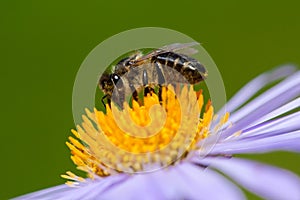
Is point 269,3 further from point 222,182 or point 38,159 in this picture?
point 222,182

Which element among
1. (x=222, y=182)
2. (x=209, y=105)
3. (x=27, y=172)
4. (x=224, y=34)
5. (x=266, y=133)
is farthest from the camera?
(x=224, y=34)

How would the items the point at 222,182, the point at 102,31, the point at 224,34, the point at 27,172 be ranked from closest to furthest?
the point at 222,182
the point at 27,172
the point at 224,34
the point at 102,31

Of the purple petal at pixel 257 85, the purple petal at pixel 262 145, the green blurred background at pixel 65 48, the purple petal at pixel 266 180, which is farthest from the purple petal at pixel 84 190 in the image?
the green blurred background at pixel 65 48

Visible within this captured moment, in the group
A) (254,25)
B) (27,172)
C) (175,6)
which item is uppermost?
(175,6)

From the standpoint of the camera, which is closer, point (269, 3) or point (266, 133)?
point (266, 133)

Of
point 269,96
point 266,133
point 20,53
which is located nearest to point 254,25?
point 20,53

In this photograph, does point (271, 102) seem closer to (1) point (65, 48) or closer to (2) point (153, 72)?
(2) point (153, 72)

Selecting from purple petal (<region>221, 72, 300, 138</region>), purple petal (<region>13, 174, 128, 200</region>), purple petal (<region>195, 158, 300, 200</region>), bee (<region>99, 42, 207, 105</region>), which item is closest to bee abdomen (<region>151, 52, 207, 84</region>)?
bee (<region>99, 42, 207, 105</region>)
